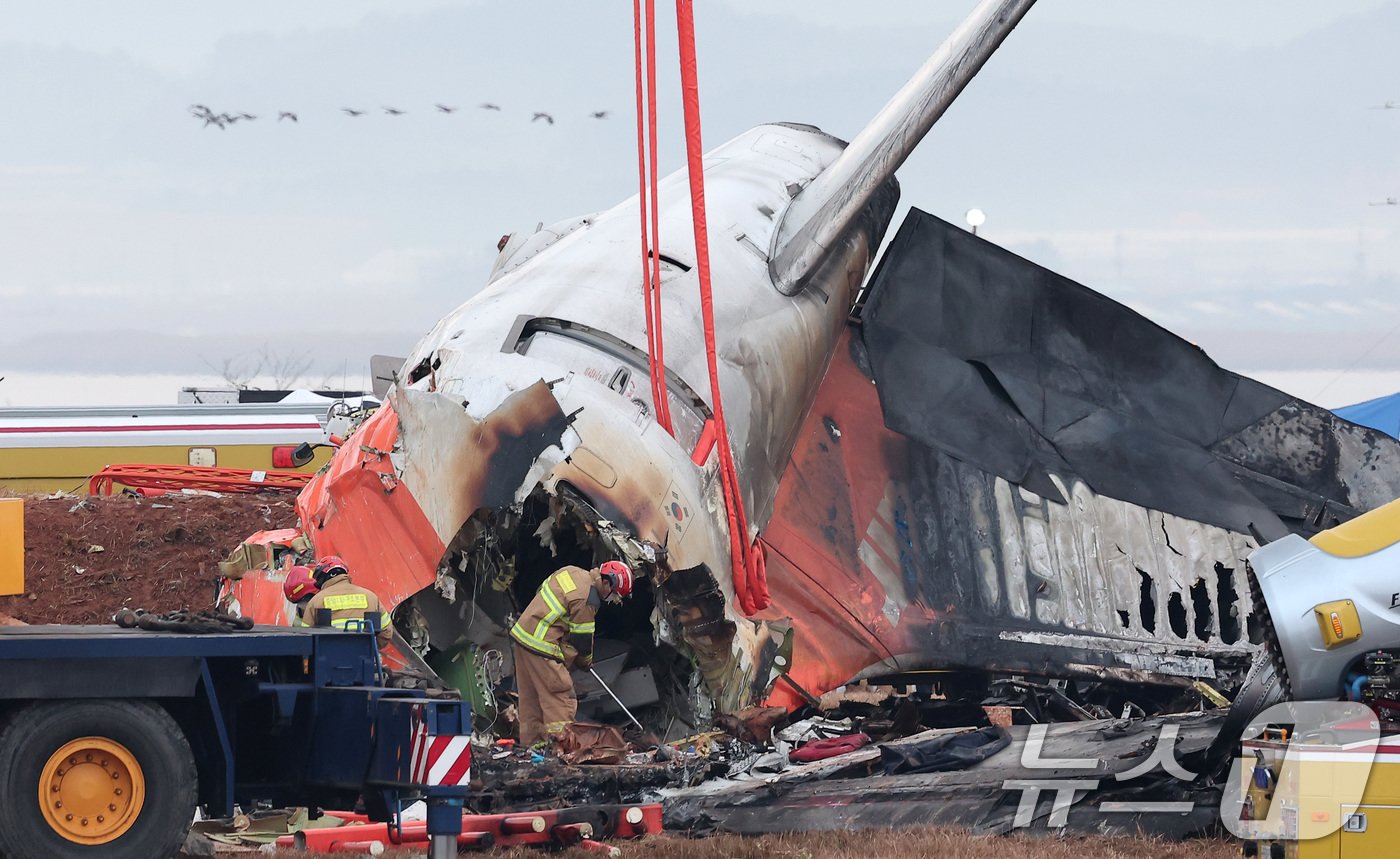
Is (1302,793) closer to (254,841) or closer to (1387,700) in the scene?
(1387,700)

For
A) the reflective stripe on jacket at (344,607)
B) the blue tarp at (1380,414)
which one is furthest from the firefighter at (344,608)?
the blue tarp at (1380,414)

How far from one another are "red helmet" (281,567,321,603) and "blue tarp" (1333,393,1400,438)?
64.0 feet

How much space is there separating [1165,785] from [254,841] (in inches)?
183

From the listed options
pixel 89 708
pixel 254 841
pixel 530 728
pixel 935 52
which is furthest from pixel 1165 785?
pixel 935 52

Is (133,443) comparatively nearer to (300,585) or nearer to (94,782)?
(300,585)

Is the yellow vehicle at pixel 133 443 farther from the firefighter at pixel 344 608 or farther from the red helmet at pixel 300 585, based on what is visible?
the firefighter at pixel 344 608

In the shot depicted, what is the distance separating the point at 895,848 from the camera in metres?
7.89

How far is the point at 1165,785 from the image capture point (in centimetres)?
849

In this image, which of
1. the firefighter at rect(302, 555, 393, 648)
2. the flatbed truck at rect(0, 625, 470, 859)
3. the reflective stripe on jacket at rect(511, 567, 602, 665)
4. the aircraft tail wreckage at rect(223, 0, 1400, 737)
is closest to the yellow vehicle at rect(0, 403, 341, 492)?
the aircraft tail wreckage at rect(223, 0, 1400, 737)

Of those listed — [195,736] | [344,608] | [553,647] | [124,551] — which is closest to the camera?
[195,736]

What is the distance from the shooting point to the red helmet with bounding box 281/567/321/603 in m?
9.70

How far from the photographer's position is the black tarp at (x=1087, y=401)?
1414cm

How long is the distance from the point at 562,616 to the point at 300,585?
1.60 meters

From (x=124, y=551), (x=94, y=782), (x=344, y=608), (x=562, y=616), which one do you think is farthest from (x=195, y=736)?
(x=124, y=551)
